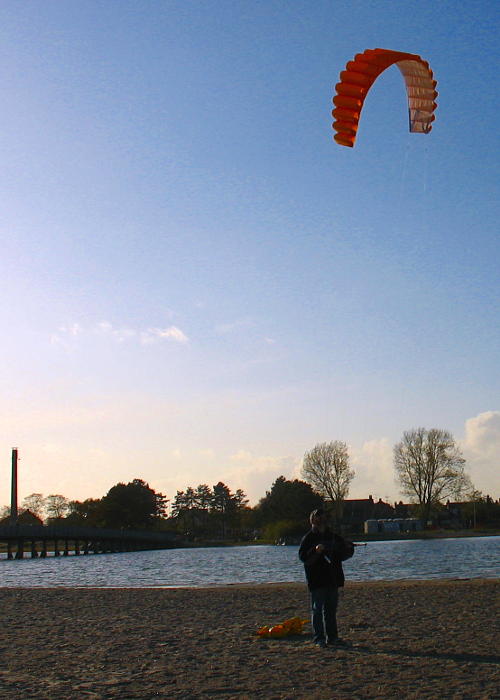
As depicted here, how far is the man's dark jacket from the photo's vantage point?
967 cm

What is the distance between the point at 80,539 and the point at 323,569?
75.4 metres

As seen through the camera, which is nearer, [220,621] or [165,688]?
[165,688]

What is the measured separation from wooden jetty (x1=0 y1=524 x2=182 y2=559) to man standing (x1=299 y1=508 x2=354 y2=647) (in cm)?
6114

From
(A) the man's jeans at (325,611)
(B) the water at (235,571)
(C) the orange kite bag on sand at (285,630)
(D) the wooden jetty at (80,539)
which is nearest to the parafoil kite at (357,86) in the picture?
(A) the man's jeans at (325,611)

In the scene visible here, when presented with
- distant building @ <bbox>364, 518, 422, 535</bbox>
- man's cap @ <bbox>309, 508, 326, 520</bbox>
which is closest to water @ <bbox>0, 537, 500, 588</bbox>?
man's cap @ <bbox>309, 508, 326, 520</bbox>

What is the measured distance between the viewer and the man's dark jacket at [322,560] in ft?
31.7

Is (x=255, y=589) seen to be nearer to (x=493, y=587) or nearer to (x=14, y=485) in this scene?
(x=493, y=587)

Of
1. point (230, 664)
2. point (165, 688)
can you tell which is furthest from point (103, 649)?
point (165, 688)

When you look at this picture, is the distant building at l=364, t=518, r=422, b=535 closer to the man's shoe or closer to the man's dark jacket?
the man's shoe

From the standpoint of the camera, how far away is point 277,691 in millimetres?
7145

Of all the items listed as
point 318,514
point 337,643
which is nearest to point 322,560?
point 318,514

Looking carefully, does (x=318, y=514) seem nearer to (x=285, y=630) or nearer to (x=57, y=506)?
(x=285, y=630)

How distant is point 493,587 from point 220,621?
9.12 meters

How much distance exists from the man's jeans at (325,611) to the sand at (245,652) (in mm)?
303
